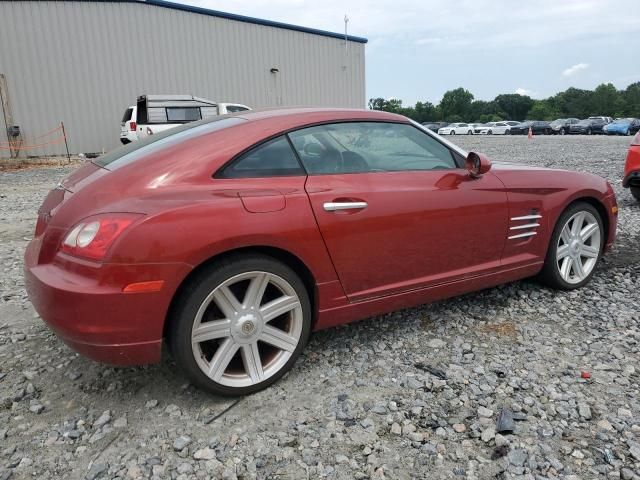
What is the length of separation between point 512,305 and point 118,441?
107 inches

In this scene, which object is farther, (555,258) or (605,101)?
(605,101)

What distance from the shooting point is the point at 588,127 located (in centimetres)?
4097

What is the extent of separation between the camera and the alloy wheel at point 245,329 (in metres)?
2.41

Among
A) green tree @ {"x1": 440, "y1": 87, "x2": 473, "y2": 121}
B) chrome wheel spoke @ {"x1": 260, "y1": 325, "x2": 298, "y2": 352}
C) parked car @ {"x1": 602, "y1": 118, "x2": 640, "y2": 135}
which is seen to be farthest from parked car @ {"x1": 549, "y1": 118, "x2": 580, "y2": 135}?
green tree @ {"x1": 440, "y1": 87, "x2": 473, "y2": 121}

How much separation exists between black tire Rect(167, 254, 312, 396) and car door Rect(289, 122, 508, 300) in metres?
0.36

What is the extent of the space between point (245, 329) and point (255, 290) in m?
0.20

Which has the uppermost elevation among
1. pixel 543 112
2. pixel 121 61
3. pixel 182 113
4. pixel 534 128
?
pixel 121 61

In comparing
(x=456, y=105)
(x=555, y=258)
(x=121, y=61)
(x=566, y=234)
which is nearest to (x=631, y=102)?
(x=456, y=105)

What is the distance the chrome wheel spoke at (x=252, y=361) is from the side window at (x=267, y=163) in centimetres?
86

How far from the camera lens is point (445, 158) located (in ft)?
10.6

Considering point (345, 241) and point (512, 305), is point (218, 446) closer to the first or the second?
point (345, 241)

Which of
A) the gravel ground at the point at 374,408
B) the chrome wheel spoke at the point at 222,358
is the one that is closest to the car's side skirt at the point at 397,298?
the gravel ground at the point at 374,408

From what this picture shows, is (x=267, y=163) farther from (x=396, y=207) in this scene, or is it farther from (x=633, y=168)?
(x=633, y=168)

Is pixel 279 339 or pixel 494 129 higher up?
pixel 279 339
